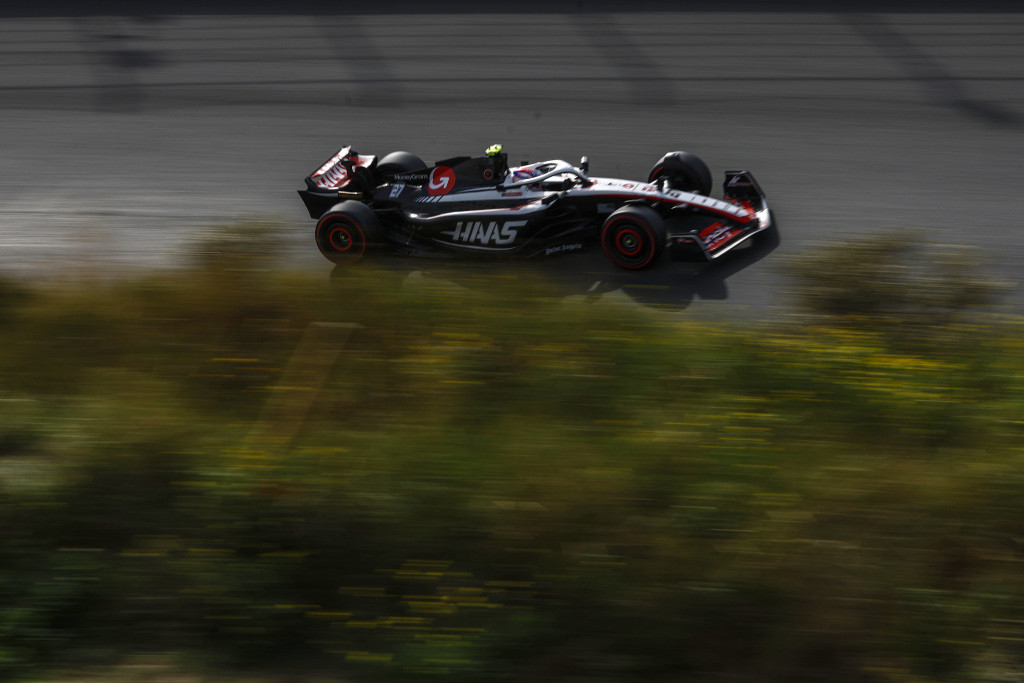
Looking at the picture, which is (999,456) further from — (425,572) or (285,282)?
(285,282)

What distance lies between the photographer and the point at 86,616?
3.95m

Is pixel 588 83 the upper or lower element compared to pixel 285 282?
upper

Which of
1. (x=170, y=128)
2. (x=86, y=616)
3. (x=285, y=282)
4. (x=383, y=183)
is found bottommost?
(x=86, y=616)

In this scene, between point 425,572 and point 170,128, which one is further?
point 170,128

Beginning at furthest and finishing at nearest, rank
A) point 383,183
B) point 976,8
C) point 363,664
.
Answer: point 976,8 → point 383,183 → point 363,664

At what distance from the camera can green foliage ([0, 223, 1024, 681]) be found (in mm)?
3604

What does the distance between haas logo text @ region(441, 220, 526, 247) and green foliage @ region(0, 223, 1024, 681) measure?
A: 516cm

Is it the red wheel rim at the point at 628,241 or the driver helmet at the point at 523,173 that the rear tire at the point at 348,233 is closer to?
the driver helmet at the point at 523,173

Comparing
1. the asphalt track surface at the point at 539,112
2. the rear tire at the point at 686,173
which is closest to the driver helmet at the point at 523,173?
the asphalt track surface at the point at 539,112

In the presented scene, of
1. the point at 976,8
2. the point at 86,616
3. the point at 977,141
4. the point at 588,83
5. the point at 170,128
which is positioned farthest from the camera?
the point at 976,8

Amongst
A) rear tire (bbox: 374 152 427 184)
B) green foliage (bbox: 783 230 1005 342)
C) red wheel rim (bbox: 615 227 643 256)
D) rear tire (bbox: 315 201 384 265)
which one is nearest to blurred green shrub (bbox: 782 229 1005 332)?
green foliage (bbox: 783 230 1005 342)

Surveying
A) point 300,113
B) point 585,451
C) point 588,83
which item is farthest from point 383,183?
point 585,451

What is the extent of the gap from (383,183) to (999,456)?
27.7 ft

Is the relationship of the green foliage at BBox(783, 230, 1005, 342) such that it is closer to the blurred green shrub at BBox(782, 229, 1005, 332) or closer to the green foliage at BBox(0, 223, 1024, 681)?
the blurred green shrub at BBox(782, 229, 1005, 332)
